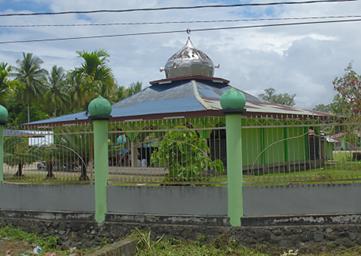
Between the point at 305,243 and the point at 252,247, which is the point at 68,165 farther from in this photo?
the point at 305,243

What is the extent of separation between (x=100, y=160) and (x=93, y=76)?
23990mm

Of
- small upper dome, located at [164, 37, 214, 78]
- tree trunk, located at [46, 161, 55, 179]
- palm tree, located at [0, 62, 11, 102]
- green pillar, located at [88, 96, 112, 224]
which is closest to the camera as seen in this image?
green pillar, located at [88, 96, 112, 224]

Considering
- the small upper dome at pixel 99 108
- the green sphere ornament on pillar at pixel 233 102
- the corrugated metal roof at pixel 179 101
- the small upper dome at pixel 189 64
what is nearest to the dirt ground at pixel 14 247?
the small upper dome at pixel 99 108

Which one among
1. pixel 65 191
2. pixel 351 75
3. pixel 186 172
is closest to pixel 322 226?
pixel 186 172

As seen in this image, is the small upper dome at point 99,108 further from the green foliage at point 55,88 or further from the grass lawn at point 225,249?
the green foliage at point 55,88

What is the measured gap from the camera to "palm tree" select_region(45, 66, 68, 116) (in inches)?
1662

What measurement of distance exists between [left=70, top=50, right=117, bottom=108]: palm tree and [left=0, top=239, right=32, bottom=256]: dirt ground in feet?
76.2

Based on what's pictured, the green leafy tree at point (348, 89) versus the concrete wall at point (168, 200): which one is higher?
the green leafy tree at point (348, 89)

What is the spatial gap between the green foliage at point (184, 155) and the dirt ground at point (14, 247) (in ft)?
9.16

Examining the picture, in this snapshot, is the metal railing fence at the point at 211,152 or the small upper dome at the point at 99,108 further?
the small upper dome at the point at 99,108

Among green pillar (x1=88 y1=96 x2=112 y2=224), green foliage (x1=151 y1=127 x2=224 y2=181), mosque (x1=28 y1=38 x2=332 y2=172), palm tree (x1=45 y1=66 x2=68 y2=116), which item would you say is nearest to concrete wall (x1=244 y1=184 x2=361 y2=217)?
mosque (x1=28 y1=38 x2=332 y2=172)

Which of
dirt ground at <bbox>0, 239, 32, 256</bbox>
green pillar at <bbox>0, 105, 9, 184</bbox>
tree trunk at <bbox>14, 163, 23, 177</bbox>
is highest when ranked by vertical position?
green pillar at <bbox>0, 105, 9, 184</bbox>

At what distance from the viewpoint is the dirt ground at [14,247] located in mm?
7992

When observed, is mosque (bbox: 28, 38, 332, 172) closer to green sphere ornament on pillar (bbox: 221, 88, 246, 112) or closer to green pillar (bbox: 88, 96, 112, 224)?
green sphere ornament on pillar (bbox: 221, 88, 246, 112)
